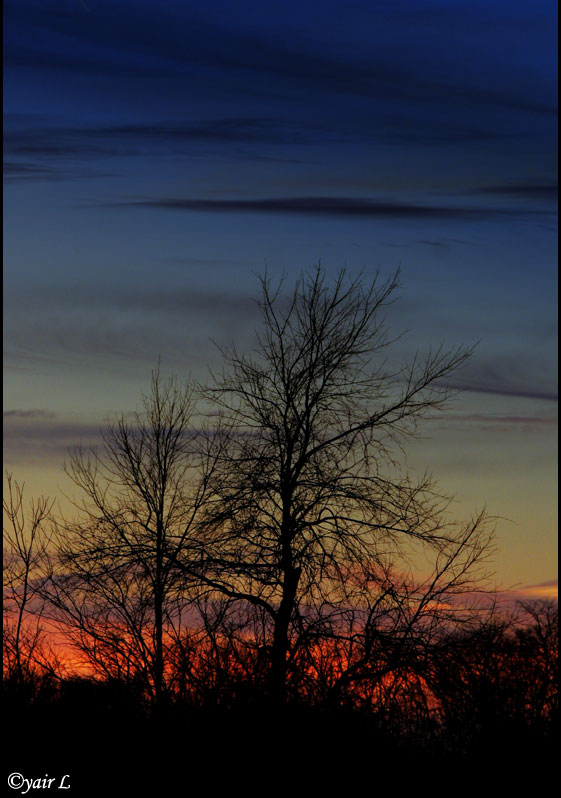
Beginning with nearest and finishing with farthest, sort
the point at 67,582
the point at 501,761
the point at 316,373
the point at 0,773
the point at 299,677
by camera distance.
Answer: the point at 0,773 < the point at 299,677 < the point at 316,373 < the point at 67,582 < the point at 501,761

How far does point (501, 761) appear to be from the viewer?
2406 centimetres

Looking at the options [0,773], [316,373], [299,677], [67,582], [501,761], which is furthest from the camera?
Result: [501,761]

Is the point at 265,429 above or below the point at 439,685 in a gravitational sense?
above

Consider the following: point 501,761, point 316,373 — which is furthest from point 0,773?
point 501,761

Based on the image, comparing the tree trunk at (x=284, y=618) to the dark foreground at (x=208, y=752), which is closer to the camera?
the dark foreground at (x=208, y=752)

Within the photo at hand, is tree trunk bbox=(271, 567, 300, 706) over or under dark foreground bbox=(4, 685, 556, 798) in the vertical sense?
over

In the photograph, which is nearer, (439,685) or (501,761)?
(439,685)

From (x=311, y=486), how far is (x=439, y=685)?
14.6 feet

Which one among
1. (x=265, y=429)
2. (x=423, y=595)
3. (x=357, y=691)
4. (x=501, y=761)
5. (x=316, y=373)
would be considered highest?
(x=316, y=373)

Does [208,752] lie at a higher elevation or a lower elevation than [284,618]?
lower

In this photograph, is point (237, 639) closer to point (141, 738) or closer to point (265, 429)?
point (141, 738)

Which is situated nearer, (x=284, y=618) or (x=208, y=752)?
(x=208, y=752)

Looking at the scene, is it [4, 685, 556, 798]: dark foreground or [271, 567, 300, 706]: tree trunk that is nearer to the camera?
[4, 685, 556, 798]: dark foreground

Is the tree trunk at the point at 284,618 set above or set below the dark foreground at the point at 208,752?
above
